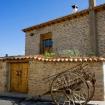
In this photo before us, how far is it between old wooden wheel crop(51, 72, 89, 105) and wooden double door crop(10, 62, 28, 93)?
10.6 feet

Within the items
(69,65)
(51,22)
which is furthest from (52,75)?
(51,22)

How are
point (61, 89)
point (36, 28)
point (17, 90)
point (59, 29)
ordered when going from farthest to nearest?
point (36, 28) < point (59, 29) < point (17, 90) < point (61, 89)

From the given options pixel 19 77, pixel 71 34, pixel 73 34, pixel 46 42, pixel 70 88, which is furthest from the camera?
pixel 46 42

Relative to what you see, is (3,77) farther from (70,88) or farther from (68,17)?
(68,17)

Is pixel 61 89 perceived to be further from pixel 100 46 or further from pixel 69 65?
pixel 100 46

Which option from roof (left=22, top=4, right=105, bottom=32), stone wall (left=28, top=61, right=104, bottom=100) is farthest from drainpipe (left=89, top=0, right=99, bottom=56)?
stone wall (left=28, top=61, right=104, bottom=100)

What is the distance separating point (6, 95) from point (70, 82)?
4.59 m

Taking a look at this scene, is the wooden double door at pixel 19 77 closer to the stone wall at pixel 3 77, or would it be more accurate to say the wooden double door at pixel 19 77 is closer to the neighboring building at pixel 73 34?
the stone wall at pixel 3 77

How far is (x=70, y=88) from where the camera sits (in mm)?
9453

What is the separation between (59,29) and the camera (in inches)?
641

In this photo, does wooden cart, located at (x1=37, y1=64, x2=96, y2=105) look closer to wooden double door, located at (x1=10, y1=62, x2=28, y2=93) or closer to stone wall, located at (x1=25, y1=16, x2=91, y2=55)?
wooden double door, located at (x1=10, y1=62, x2=28, y2=93)

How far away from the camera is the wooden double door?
12953 millimetres

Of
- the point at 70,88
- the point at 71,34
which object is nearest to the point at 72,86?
the point at 70,88

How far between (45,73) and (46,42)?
21.5ft
